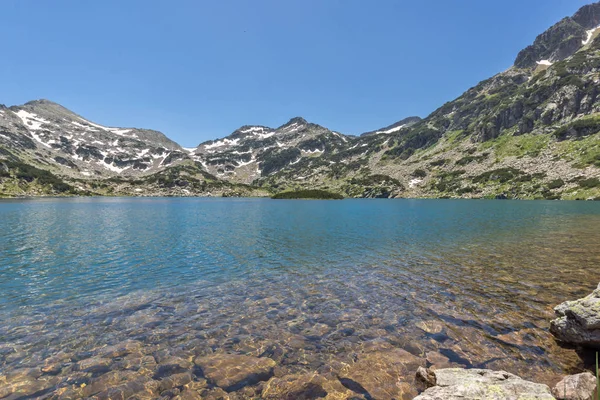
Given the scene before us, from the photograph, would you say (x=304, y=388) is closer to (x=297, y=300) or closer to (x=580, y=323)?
(x=297, y=300)

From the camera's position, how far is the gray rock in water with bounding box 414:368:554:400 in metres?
7.98

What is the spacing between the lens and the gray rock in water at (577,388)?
8.27 metres

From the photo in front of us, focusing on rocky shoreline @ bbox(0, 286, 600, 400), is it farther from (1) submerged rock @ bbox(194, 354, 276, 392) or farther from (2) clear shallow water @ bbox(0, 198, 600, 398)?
(2) clear shallow water @ bbox(0, 198, 600, 398)

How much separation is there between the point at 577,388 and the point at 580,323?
209 inches

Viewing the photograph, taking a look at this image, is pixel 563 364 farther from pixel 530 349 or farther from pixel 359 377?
pixel 359 377

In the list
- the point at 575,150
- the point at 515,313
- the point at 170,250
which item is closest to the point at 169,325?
the point at 515,313

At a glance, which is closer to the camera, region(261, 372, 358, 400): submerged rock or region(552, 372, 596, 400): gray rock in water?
region(552, 372, 596, 400): gray rock in water

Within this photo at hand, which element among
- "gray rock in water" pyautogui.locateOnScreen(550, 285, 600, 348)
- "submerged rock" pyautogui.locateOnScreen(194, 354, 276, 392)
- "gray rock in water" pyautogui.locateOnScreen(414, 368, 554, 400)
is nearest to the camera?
"gray rock in water" pyautogui.locateOnScreen(414, 368, 554, 400)

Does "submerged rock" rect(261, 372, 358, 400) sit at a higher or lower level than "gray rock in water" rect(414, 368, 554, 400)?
lower

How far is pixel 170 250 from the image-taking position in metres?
34.8

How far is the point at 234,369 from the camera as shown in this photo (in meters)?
11.5

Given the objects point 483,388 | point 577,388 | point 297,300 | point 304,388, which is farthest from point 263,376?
point 577,388

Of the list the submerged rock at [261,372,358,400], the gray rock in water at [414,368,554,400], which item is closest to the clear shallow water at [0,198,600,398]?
the submerged rock at [261,372,358,400]

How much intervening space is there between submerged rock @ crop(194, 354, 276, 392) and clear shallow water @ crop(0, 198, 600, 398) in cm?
66
